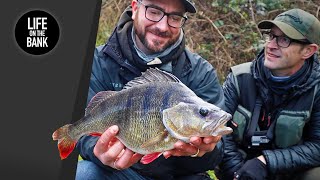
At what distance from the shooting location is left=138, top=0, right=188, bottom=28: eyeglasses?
1.58m

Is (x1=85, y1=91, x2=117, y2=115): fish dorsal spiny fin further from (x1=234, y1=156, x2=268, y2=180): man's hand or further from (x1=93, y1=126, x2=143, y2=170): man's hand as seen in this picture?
(x1=234, y1=156, x2=268, y2=180): man's hand

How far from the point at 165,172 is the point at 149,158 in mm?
335

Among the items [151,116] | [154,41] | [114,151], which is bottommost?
[114,151]

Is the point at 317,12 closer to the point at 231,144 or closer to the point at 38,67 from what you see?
the point at 231,144

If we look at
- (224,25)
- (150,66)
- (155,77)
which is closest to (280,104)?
(224,25)

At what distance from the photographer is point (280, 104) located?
1893mm

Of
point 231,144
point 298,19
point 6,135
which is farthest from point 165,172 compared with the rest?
point 298,19

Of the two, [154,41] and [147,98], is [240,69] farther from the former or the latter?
[147,98]

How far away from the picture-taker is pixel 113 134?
145 centimetres

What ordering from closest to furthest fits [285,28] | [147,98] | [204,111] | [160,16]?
[204,111], [147,98], [160,16], [285,28]

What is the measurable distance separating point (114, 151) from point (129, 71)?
0.26 m

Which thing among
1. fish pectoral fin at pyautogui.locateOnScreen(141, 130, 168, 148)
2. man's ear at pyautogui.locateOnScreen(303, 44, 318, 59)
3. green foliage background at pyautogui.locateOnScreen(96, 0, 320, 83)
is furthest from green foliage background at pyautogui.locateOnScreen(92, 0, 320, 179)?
fish pectoral fin at pyautogui.locateOnScreen(141, 130, 168, 148)

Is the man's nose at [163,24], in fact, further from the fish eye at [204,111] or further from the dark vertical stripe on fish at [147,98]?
the fish eye at [204,111]

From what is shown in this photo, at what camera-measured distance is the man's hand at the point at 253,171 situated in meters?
1.90
